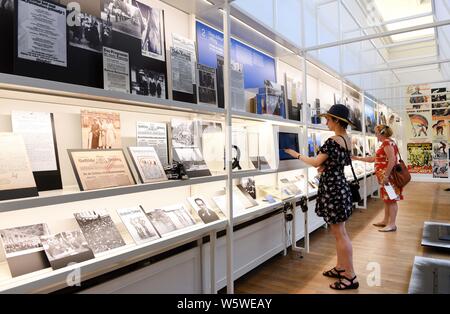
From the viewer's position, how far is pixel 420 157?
10.6 meters

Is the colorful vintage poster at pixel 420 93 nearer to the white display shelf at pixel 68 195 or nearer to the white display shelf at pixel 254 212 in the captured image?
the white display shelf at pixel 254 212

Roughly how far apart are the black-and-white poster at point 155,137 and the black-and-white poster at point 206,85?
321 millimetres

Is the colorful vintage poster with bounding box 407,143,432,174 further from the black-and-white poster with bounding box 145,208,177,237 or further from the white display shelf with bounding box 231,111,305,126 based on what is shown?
the black-and-white poster with bounding box 145,208,177,237

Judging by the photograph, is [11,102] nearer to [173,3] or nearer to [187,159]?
[187,159]

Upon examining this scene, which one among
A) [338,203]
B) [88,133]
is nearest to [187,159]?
[88,133]

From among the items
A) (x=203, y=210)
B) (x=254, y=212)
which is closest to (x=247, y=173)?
(x=254, y=212)

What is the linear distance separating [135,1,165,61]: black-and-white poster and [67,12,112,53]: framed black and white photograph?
23 centimetres

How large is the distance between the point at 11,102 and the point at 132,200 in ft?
2.91

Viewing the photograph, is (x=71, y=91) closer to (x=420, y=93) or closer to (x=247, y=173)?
(x=247, y=173)

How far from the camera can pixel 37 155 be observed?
1.38m

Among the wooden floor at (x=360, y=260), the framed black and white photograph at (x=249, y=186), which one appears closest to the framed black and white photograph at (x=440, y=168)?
the wooden floor at (x=360, y=260)

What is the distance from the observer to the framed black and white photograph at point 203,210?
6.96 feet

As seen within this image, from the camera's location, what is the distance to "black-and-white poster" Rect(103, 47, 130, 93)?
1.52 metres

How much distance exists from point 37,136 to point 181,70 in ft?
2.93
